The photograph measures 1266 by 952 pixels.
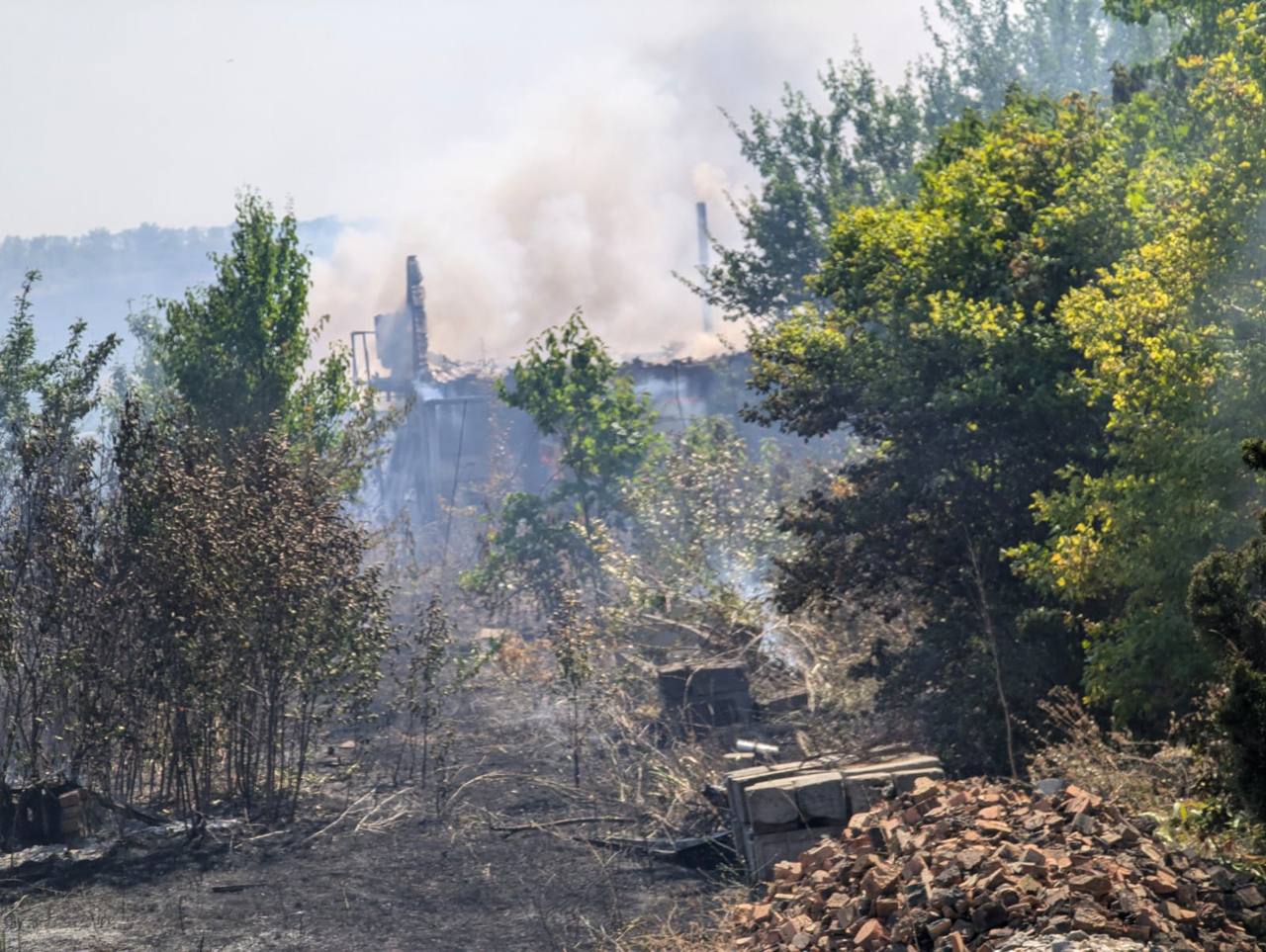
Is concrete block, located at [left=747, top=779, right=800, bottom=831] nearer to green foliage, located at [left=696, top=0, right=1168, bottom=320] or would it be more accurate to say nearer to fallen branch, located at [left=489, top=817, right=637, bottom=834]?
fallen branch, located at [left=489, top=817, right=637, bottom=834]

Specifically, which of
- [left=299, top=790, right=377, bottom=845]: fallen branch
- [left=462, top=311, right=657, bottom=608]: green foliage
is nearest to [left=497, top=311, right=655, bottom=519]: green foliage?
[left=462, top=311, right=657, bottom=608]: green foliage

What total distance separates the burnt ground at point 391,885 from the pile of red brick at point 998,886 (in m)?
2.01

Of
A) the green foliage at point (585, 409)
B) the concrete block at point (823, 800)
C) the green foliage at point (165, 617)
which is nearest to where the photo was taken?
the concrete block at point (823, 800)

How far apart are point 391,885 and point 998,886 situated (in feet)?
22.1

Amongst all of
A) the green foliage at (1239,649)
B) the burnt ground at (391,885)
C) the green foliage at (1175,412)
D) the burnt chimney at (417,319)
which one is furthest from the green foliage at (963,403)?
the burnt chimney at (417,319)

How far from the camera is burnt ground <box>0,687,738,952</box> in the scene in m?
12.4

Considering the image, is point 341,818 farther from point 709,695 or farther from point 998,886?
point 998,886

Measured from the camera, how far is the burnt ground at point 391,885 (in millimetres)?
12422

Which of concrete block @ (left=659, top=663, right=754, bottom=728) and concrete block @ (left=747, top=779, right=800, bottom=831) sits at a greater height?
concrete block @ (left=659, top=663, right=754, bottom=728)

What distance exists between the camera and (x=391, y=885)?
13992 millimetres

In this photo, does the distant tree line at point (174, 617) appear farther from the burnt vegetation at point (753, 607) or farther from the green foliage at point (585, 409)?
the green foliage at point (585, 409)

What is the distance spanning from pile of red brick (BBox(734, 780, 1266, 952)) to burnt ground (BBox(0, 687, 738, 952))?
79.3 inches

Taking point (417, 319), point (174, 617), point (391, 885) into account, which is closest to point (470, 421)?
point (417, 319)

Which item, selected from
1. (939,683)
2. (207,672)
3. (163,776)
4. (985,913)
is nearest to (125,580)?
(207,672)
